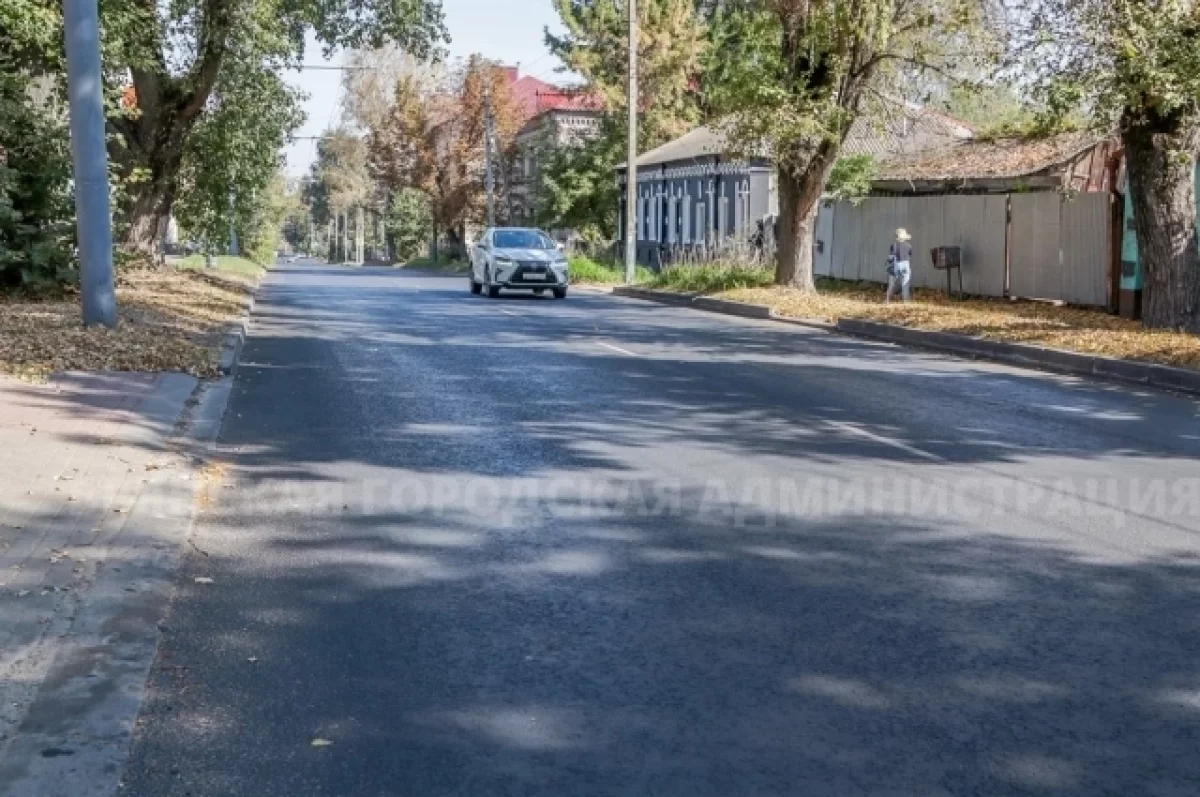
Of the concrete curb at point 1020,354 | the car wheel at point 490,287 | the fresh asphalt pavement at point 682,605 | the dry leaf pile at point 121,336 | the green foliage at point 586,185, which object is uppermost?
the green foliage at point 586,185

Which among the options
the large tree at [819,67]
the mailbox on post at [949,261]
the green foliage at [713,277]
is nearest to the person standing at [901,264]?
the mailbox on post at [949,261]

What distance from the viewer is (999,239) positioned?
25.6 m

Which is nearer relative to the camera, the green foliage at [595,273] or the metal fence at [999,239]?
the metal fence at [999,239]

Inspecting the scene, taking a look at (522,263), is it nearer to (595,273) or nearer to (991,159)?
(991,159)

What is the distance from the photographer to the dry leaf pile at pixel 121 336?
12.7 m

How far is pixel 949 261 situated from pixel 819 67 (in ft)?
14.8

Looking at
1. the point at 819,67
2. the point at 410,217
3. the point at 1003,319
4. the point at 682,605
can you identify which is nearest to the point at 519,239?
the point at 819,67

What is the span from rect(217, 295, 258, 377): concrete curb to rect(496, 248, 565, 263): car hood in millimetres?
10289

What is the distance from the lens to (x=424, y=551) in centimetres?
663

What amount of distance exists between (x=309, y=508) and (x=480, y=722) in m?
3.50

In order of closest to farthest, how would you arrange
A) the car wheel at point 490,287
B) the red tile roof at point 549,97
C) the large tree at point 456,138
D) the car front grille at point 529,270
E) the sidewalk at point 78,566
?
the sidewalk at point 78,566
the car front grille at point 529,270
the car wheel at point 490,287
the red tile roof at point 549,97
the large tree at point 456,138

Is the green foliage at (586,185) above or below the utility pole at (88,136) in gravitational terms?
above

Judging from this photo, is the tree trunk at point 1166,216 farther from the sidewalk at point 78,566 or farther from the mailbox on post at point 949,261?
the sidewalk at point 78,566

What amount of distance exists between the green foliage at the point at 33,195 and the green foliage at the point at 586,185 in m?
35.2
